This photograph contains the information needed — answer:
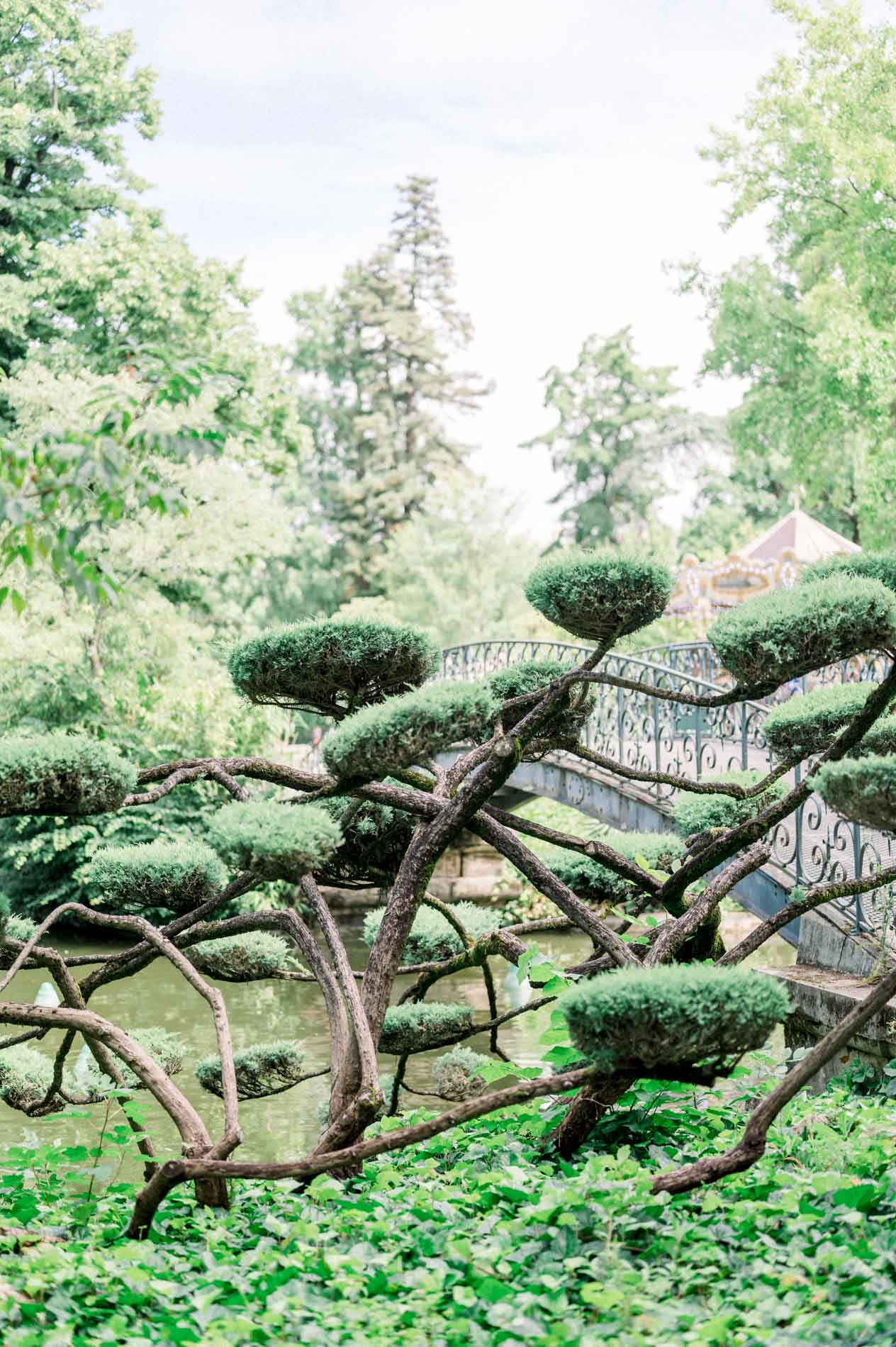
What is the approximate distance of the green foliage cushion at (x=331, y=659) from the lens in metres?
3.91

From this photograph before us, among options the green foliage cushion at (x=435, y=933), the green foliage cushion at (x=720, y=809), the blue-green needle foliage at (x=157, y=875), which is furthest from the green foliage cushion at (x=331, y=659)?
the green foliage cushion at (x=435, y=933)

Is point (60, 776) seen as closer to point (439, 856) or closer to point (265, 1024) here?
point (439, 856)

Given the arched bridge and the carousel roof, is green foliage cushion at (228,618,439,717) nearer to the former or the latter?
the arched bridge

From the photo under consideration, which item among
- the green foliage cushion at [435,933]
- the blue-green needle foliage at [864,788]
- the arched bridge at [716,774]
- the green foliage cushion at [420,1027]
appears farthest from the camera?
the arched bridge at [716,774]

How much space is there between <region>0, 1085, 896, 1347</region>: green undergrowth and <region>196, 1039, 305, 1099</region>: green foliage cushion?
3.20ft

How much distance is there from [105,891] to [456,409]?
30038mm

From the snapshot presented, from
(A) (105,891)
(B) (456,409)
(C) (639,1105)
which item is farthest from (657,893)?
(B) (456,409)

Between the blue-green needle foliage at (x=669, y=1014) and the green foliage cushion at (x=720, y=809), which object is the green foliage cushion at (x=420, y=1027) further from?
the blue-green needle foliage at (x=669, y=1014)

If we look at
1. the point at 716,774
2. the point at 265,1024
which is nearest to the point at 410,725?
the point at 716,774

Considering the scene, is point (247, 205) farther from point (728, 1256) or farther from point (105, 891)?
point (728, 1256)

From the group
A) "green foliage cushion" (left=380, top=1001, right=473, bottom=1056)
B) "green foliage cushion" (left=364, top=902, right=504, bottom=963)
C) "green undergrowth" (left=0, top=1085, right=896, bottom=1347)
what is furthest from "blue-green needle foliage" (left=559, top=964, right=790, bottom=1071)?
"green foliage cushion" (left=364, top=902, right=504, bottom=963)

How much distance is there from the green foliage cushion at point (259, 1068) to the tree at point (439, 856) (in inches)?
0.5

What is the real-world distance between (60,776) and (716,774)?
14.1 ft

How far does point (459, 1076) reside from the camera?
203 inches
